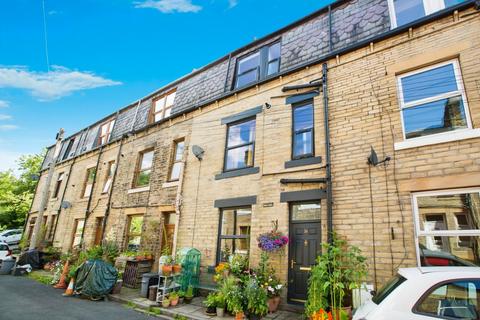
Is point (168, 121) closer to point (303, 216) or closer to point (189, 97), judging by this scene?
point (189, 97)

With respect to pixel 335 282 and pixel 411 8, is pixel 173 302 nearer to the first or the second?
pixel 335 282

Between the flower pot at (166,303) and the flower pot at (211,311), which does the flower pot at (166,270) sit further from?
the flower pot at (211,311)

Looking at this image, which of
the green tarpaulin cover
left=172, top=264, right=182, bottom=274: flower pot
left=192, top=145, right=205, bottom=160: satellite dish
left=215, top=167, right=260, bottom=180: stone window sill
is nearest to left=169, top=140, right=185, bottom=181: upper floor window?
left=192, top=145, right=205, bottom=160: satellite dish

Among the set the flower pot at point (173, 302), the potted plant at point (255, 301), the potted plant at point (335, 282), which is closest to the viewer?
the potted plant at point (335, 282)

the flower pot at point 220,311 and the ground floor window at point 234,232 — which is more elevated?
the ground floor window at point 234,232

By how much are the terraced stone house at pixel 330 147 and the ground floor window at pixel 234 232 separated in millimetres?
48

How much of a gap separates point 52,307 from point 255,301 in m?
5.46

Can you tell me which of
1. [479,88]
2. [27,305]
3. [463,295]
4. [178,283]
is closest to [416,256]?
[463,295]

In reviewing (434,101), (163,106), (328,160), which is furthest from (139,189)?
(434,101)

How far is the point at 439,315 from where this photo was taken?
2816 mm

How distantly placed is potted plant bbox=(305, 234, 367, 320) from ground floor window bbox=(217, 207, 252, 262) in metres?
2.75

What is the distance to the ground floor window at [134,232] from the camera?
454 inches

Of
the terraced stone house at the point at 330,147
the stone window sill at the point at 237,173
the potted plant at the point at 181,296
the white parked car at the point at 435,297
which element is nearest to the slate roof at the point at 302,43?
the terraced stone house at the point at 330,147

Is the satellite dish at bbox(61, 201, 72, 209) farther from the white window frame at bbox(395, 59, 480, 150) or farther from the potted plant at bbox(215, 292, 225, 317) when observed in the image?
the white window frame at bbox(395, 59, 480, 150)
